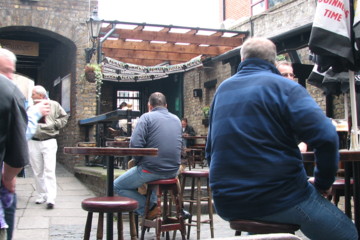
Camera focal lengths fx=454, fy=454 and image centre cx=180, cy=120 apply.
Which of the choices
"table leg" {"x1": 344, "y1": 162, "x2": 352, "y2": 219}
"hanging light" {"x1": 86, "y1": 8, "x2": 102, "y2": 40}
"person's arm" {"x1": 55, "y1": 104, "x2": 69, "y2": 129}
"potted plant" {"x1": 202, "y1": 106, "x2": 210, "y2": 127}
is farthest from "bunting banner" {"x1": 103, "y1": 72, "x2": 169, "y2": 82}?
"table leg" {"x1": 344, "y1": 162, "x2": 352, "y2": 219}

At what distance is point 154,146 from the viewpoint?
15.0ft

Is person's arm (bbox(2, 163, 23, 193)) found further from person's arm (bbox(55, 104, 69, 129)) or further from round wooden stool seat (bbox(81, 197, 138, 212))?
person's arm (bbox(55, 104, 69, 129))

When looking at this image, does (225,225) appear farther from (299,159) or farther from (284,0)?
(284,0)

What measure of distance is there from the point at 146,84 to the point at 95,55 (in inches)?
261

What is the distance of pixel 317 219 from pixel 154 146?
2.53 meters

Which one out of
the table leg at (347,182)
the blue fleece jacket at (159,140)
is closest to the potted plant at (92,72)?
the blue fleece jacket at (159,140)

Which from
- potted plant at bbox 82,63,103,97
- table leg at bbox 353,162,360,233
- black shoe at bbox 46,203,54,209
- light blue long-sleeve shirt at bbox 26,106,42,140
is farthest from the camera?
potted plant at bbox 82,63,103,97

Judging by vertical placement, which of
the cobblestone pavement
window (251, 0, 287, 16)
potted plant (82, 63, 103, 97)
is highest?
window (251, 0, 287, 16)

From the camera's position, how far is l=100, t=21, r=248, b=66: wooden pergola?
1073 centimetres

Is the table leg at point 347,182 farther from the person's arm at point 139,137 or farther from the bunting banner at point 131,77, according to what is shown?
the bunting banner at point 131,77

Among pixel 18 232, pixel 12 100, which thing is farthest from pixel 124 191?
pixel 12 100

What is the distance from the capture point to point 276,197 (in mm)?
2221

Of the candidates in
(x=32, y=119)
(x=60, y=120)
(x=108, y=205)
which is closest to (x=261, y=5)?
(x=60, y=120)

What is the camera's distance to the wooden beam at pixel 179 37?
35.6ft
